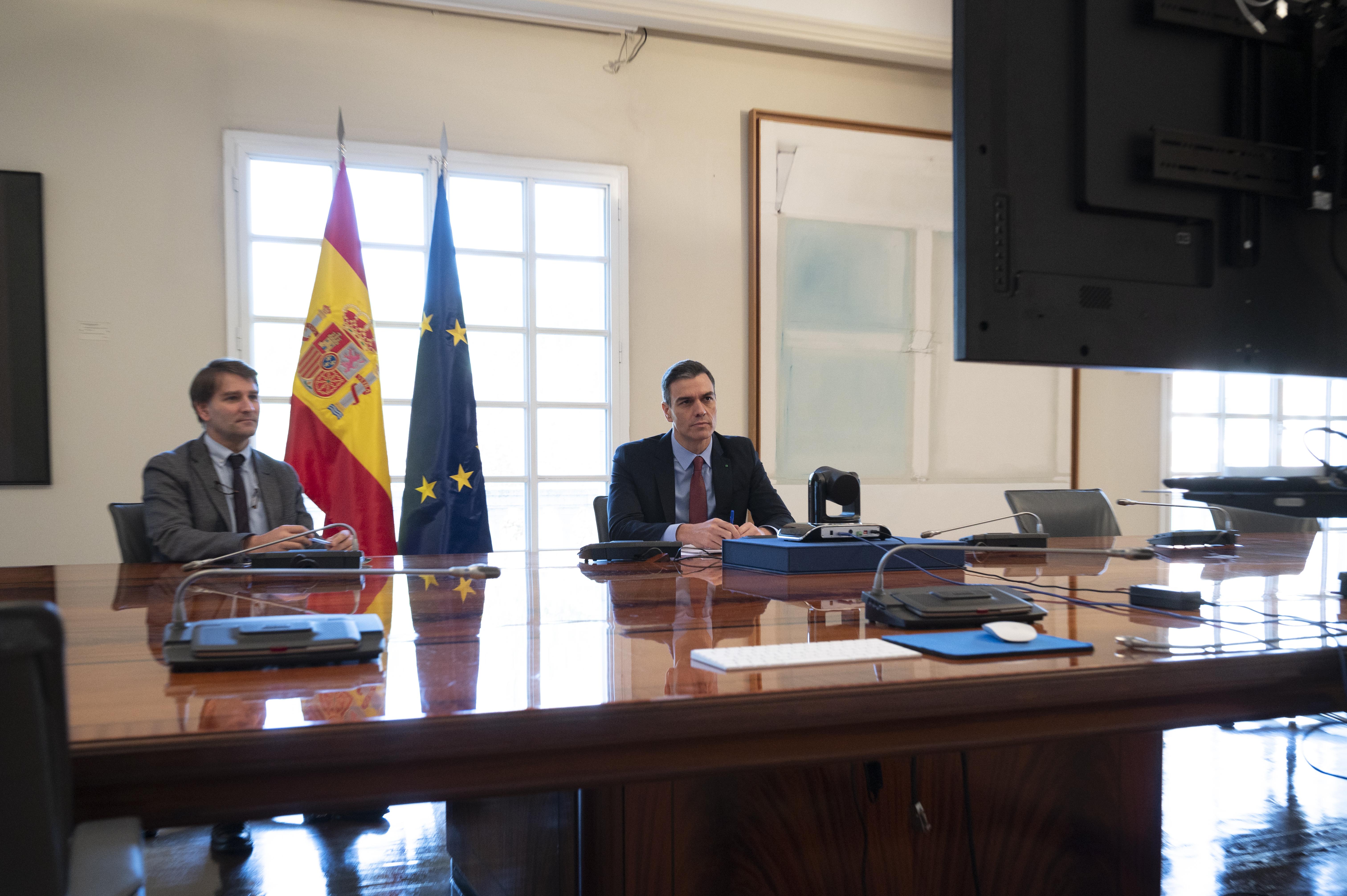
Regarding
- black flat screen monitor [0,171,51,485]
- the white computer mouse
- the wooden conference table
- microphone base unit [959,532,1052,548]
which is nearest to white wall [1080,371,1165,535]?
microphone base unit [959,532,1052,548]

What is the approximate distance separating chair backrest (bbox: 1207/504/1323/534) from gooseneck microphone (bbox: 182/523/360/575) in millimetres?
2970

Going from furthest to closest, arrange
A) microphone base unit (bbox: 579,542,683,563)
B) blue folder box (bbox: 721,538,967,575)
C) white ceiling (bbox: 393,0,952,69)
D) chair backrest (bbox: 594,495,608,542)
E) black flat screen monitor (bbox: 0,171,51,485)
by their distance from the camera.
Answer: white ceiling (bbox: 393,0,952,69)
black flat screen monitor (bbox: 0,171,51,485)
chair backrest (bbox: 594,495,608,542)
microphone base unit (bbox: 579,542,683,563)
blue folder box (bbox: 721,538,967,575)

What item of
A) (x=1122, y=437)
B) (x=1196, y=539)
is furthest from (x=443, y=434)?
(x=1122, y=437)

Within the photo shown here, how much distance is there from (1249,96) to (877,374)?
11.7ft

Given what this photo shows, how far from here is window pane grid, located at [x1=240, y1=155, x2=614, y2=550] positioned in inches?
160

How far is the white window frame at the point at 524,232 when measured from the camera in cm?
395

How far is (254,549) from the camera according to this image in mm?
2217

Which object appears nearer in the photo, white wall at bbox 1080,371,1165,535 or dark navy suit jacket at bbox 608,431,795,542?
dark navy suit jacket at bbox 608,431,795,542

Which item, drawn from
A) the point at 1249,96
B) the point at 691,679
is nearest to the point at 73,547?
the point at 691,679

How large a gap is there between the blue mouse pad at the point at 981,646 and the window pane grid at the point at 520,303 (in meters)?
3.35

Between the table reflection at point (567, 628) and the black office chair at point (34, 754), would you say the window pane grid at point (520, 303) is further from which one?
the black office chair at point (34, 754)

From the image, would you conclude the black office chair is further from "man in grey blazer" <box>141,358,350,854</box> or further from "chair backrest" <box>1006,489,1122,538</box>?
"chair backrest" <box>1006,489,1122,538</box>

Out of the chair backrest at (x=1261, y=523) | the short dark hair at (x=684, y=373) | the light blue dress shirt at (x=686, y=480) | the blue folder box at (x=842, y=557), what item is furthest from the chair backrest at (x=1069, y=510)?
the blue folder box at (x=842, y=557)

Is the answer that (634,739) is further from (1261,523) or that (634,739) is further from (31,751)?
(1261,523)
